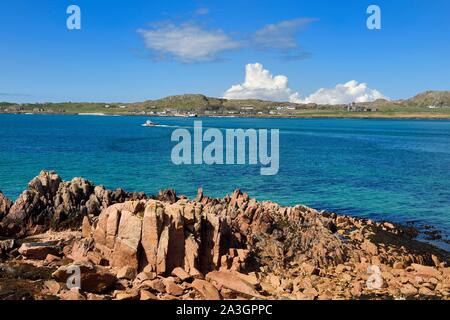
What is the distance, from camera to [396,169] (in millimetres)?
90062

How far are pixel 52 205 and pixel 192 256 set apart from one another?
57.2ft

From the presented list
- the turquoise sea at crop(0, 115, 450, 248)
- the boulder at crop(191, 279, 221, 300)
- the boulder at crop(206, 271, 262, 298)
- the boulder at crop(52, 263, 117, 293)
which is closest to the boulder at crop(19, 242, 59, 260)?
the boulder at crop(52, 263, 117, 293)

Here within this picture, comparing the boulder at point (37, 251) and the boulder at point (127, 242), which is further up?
the boulder at point (127, 242)

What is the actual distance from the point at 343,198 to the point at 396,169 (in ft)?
123

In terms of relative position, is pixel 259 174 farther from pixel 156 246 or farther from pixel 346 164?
pixel 156 246

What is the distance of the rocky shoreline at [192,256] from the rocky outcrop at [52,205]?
4.0 inches

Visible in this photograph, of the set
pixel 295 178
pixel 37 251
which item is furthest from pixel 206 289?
pixel 295 178

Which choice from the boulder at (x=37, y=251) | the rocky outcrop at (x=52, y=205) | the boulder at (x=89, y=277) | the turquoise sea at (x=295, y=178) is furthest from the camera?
the turquoise sea at (x=295, y=178)

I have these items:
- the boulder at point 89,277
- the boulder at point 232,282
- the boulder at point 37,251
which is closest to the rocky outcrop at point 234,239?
the boulder at point 232,282

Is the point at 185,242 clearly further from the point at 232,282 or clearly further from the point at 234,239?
the point at 234,239

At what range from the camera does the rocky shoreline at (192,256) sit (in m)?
22.7

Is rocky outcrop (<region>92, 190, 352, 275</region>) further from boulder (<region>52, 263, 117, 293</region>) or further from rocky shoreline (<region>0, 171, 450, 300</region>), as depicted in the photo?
boulder (<region>52, 263, 117, 293</region>)

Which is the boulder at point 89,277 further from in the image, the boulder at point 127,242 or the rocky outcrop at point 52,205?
the rocky outcrop at point 52,205
